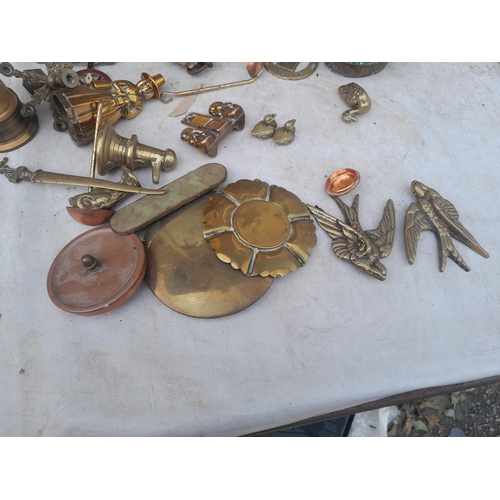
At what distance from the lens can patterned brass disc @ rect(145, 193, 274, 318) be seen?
3.59 feet

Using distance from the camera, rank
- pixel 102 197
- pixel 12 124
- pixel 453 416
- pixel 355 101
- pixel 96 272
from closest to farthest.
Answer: pixel 96 272 → pixel 102 197 → pixel 12 124 → pixel 355 101 → pixel 453 416

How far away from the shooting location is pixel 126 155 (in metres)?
1.23

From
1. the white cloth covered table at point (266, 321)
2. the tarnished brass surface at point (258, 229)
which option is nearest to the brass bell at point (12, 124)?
the white cloth covered table at point (266, 321)

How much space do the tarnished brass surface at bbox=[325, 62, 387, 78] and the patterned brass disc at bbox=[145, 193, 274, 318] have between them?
0.94 metres

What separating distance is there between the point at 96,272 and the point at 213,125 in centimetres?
65

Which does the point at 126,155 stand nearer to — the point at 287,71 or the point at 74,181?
the point at 74,181

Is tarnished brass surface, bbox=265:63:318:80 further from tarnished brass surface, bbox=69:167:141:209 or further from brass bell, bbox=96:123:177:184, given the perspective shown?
tarnished brass surface, bbox=69:167:141:209

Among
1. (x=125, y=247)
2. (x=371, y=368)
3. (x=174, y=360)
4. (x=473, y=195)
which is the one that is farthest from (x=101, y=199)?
(x=473, y=195)

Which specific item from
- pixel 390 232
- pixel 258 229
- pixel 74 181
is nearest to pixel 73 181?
pixel 74 181

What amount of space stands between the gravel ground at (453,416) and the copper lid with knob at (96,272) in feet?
4.31

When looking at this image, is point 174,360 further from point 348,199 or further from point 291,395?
point 348,199

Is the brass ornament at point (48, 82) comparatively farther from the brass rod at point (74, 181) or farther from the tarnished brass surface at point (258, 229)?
the tarnished brass surface at point (258, 229)

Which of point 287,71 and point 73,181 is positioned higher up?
point 287,71

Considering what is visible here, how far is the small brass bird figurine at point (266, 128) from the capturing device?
4.52 ft
